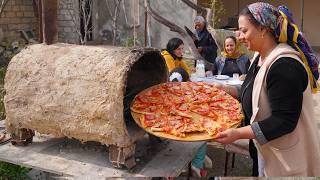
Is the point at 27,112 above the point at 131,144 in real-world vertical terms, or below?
above

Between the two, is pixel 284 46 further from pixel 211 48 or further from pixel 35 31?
pixel 35 31

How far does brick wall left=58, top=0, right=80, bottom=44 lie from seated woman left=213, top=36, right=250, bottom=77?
22.5 feet

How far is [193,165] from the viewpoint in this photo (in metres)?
4.13

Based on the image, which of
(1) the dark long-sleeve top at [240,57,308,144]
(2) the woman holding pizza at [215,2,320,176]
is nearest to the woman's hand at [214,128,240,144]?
(2) the woman holding pizza at [215,2,320,176]

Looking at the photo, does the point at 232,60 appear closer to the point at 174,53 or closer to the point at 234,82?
the point at 234,82

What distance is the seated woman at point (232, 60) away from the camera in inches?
215

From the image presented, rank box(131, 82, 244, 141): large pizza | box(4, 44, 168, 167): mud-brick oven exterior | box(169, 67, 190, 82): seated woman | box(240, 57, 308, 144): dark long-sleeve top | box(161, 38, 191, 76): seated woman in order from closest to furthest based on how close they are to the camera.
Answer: box(240, 57, 308, 144): dark long-sleeve top
box(131, 82, 244, 141): large pizza
box(4, 44, 168, 167): mud-brick oven exterior
box(169, 67, 190, 82): seated woman
box(161, 38, 191, 76): seated woman

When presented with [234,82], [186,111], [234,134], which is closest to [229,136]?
[234,134]

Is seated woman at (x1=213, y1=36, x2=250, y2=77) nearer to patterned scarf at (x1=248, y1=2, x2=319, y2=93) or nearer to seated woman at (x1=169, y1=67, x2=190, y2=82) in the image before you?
seated woman at (x1=169, y1=67, x2=190, y2=82)

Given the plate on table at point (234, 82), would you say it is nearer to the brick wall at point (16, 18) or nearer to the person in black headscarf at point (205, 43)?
the person in black headscarf at point (205, 43)

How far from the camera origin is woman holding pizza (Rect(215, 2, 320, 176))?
7.48 ft

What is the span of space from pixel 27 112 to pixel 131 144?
3.48ft

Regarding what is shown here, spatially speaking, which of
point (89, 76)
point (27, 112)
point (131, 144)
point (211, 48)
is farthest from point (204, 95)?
point (211, 48)

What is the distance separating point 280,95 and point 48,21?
2.61 meters
